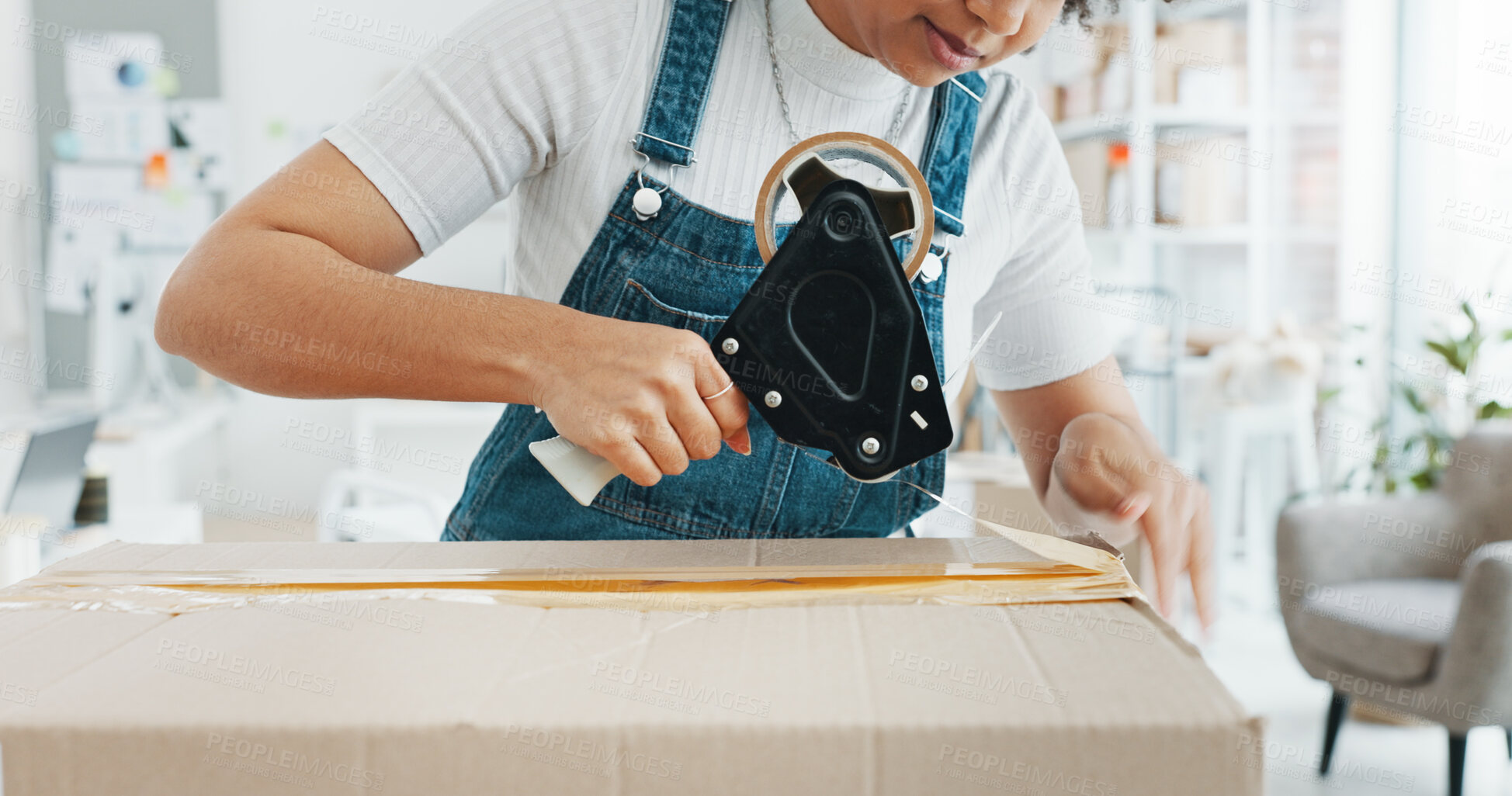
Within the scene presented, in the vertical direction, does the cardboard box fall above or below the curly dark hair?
below

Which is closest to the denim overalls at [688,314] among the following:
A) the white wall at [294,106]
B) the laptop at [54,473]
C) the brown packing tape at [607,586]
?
the brown packing tape at [607,586]

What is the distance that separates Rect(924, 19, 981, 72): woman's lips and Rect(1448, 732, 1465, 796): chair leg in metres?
2.08

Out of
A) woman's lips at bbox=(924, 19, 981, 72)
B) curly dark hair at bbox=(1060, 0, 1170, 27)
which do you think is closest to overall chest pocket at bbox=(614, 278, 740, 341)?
woman's lips at bbox=(924, 19, 981, 72)

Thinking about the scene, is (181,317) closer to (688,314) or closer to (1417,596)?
(688,314)

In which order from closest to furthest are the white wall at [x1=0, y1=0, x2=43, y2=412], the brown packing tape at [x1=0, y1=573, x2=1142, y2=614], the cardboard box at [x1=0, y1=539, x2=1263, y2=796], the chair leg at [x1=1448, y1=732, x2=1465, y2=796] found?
the cardboard box at [x1=0, y1=539, x2=1263, y2=796], the brown packing tape at [x1=0, y1=573, x2=1142, y2=614], the chair leg at [x1=1448, y1=732, x2=1465, y2=796], the white wall at [x1=0, y1=0, x2=43, y2=412]

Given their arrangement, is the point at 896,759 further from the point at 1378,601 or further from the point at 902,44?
the point at 1378,601

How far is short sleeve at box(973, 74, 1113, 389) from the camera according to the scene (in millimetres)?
870

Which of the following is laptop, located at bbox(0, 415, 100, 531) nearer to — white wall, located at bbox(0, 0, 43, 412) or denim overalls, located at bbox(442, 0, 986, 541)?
denim overalls, located at bbox(442, 0, 986, 541)

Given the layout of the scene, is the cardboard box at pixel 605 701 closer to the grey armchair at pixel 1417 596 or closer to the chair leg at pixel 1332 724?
the grey armchair at pixel 1417 596

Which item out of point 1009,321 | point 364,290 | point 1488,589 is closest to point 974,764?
point 364,290

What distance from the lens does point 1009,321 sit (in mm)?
919

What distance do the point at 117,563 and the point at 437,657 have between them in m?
0.25

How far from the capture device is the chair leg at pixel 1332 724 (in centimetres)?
242

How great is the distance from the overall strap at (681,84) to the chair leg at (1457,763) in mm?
2170
